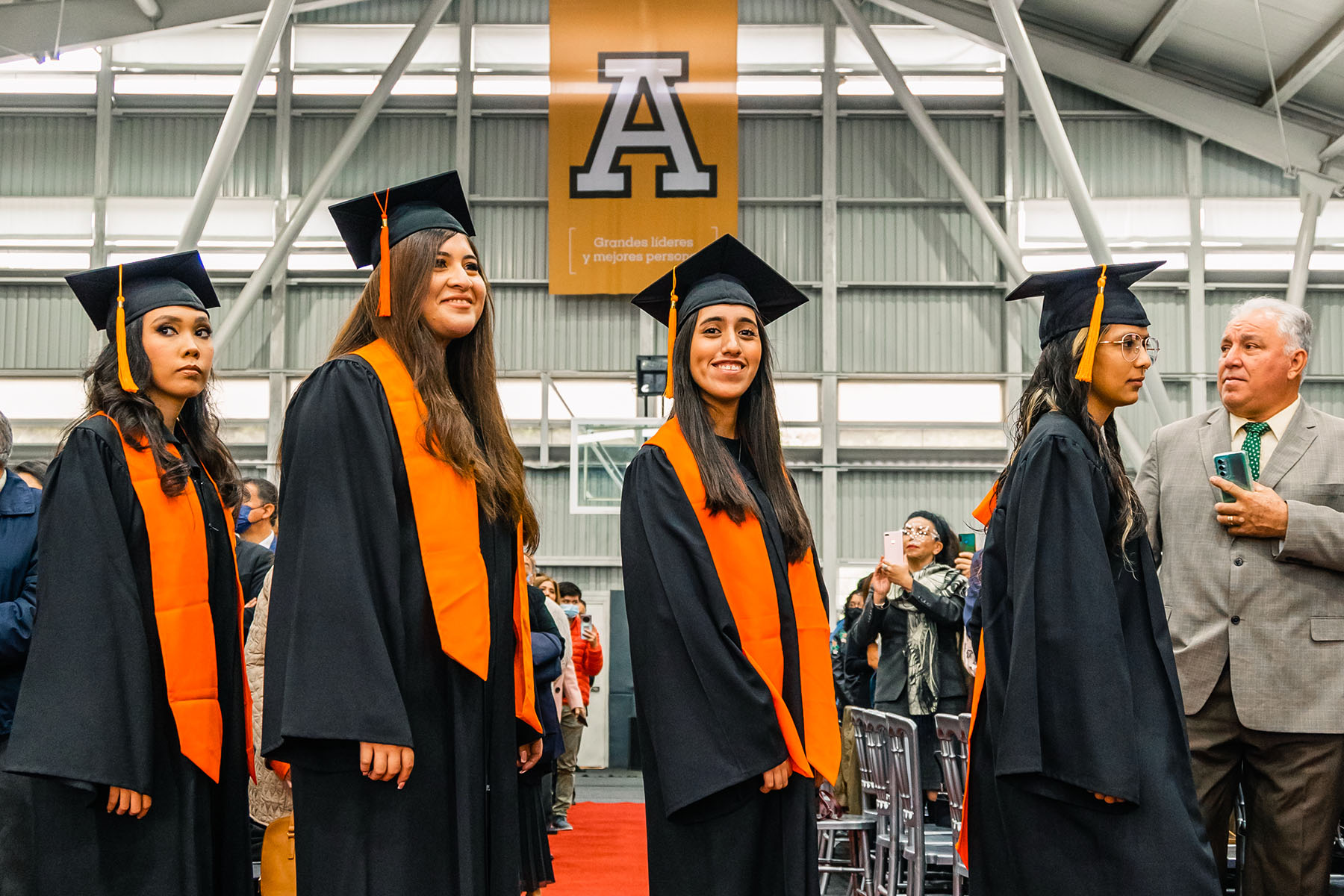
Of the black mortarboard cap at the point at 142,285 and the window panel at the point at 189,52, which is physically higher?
the window panel at the point at 189,52

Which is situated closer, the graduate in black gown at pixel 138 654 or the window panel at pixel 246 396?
the graduate in black gown at pixel 138 654

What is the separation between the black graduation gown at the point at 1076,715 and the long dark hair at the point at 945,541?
3.57 m

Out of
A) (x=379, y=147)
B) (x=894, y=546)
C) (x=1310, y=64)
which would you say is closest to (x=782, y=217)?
(x=379, y=147)

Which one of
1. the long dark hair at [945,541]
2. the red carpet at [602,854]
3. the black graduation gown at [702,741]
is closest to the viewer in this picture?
the black graduation gown at [702,741]

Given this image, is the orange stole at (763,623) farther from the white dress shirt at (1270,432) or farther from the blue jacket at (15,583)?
the blue jacket at (15,583)

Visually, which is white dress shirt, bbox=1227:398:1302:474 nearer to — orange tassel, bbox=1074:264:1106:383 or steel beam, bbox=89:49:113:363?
orange tassel, bbox=1074:264:1106:383

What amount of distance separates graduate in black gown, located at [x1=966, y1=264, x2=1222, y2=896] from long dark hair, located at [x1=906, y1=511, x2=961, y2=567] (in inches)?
136

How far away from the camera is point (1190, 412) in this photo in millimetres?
14391

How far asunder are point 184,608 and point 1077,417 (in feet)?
7.01

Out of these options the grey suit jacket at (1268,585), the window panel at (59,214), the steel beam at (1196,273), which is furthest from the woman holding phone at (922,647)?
the window panel at (59,214)

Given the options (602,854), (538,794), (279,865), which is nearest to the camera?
(279,865)

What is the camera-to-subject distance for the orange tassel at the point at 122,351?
2.98 meters

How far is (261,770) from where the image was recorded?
4.03m

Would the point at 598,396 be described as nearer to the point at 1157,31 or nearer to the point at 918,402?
the point at 918,402
